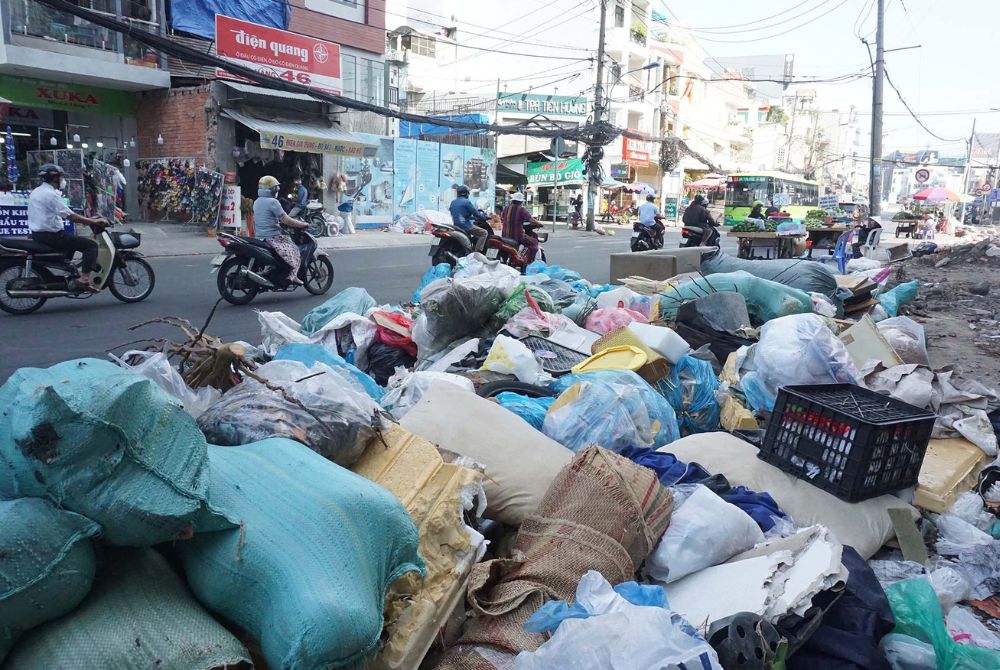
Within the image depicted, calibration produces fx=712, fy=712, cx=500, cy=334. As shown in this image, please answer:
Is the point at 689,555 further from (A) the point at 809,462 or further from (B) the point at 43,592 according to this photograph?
(B) the point at 43,592

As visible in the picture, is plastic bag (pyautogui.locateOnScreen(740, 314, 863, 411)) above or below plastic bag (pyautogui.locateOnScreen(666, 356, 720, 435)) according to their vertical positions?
above

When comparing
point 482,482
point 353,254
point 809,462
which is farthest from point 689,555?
point 353,254

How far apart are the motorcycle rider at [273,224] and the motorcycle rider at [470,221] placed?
228 cm

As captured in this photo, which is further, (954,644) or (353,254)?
(353,254)

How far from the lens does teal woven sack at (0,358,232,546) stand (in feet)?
4.48

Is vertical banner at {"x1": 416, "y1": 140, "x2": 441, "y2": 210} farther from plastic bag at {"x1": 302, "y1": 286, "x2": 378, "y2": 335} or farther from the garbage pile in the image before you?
the garbage pile

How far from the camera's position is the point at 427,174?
2312cm

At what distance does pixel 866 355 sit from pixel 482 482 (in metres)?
3.09

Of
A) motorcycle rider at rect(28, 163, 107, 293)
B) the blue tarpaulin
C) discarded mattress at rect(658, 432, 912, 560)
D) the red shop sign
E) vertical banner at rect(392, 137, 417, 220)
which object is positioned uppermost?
the blue tarpaulin

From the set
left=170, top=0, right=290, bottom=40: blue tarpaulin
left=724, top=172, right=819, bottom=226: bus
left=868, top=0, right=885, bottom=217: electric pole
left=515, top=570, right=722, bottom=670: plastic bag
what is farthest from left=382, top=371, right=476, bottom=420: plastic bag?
left=724, top=172, right=819, bottom=226: bus

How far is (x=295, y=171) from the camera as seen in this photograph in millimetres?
18141

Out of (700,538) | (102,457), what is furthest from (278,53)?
(102,457)

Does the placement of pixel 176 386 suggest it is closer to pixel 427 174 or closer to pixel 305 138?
pixel 305 138

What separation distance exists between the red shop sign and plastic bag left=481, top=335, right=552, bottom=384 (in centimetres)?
1348
